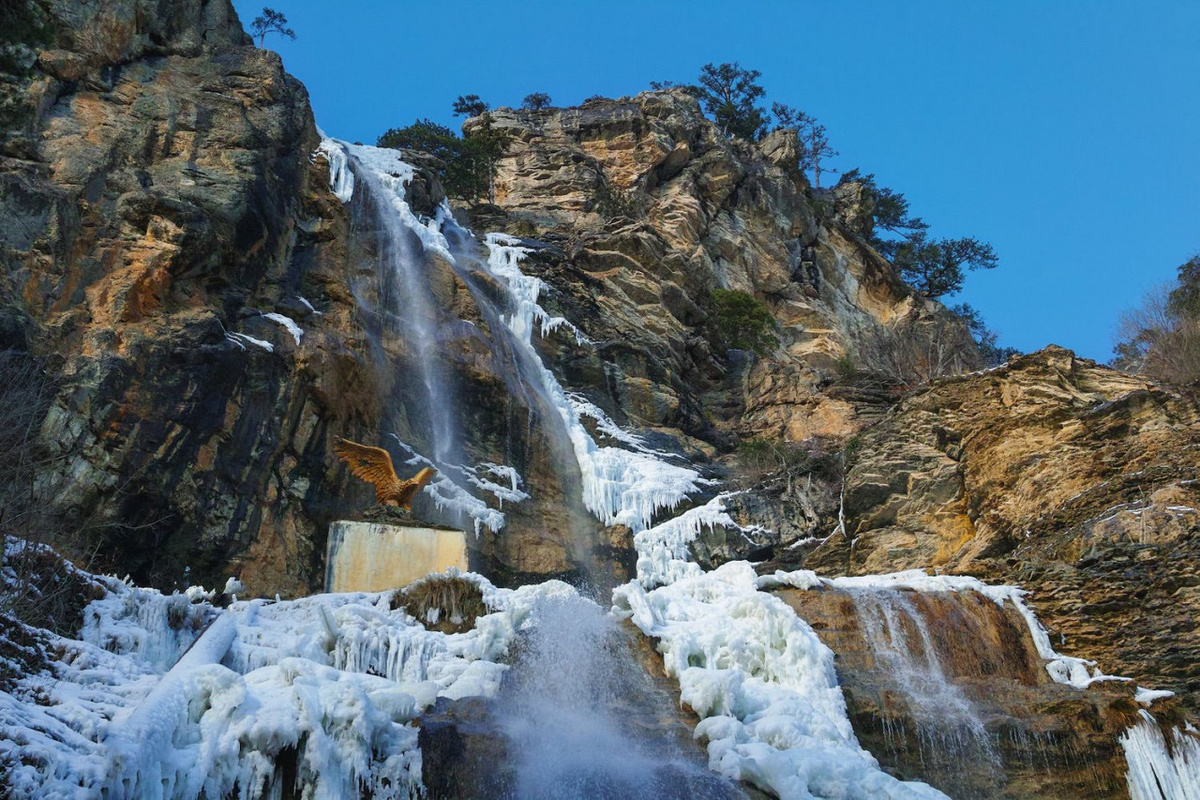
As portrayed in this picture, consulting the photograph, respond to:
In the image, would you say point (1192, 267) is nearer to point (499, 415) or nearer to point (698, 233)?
point (698, 233)

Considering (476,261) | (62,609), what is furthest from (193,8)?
(62,609)

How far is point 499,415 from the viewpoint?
834 inches

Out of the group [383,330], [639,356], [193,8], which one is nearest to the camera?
[383,330]

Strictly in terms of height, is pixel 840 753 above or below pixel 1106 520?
below

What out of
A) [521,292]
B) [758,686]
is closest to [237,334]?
[521,292]

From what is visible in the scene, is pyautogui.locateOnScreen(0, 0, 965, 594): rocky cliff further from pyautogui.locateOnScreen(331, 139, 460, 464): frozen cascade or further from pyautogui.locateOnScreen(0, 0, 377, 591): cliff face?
pyautogui.locateOnScreen(331, 139, 460, 464): frozen cascade

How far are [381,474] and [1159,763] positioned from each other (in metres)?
12.1

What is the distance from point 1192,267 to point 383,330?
23.5 m

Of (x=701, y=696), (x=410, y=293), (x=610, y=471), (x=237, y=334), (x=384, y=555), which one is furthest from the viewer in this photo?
(x=410, y=293)

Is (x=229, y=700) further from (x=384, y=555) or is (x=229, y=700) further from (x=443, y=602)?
(x=384, y=555)

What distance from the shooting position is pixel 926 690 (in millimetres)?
11766

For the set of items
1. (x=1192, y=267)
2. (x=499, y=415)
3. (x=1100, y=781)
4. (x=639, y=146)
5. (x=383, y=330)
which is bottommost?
(x=1100, y=781)

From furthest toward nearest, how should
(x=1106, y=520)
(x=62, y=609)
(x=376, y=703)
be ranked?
(x=1106, y=520), (x=62, y=609), (x=376, y=703)

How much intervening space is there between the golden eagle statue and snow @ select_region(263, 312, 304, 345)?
8.76 ft
